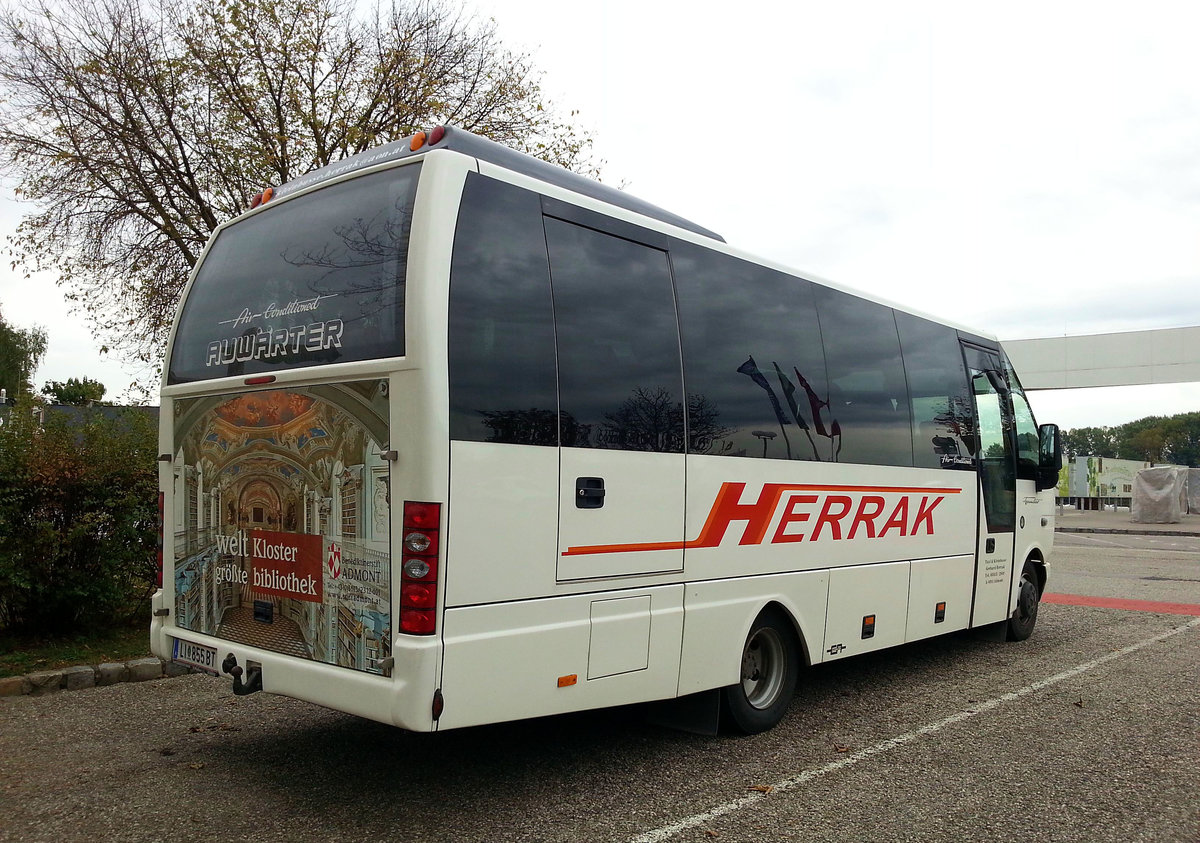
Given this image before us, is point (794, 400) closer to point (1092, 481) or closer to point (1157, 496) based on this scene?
point (1157, 496)

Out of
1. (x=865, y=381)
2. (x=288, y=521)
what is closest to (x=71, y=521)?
(x=288, y=521)

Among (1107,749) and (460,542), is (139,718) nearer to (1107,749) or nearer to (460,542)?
(460,542)

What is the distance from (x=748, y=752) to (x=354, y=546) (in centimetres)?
284

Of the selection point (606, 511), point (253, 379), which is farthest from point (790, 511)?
point (253, 379)

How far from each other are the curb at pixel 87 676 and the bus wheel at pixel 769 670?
3924 mm

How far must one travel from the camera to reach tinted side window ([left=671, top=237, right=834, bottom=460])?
584 cm

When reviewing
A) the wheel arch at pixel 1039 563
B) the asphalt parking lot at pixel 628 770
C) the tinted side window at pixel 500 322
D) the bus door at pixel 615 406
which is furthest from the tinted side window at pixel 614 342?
the wheel arch at pixel 1039 563

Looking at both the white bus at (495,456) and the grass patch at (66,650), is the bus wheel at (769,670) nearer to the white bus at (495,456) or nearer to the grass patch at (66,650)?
the white bus at (495,456)

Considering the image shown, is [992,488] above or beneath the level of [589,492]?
beneath

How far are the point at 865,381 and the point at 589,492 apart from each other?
132 inches

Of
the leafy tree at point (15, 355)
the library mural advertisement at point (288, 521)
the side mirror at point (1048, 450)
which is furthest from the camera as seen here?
the leafy tree at point (15, 355)

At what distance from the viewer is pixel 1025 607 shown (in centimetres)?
982

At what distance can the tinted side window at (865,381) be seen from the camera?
711 centimetres

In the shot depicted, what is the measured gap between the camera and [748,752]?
5.90 m
